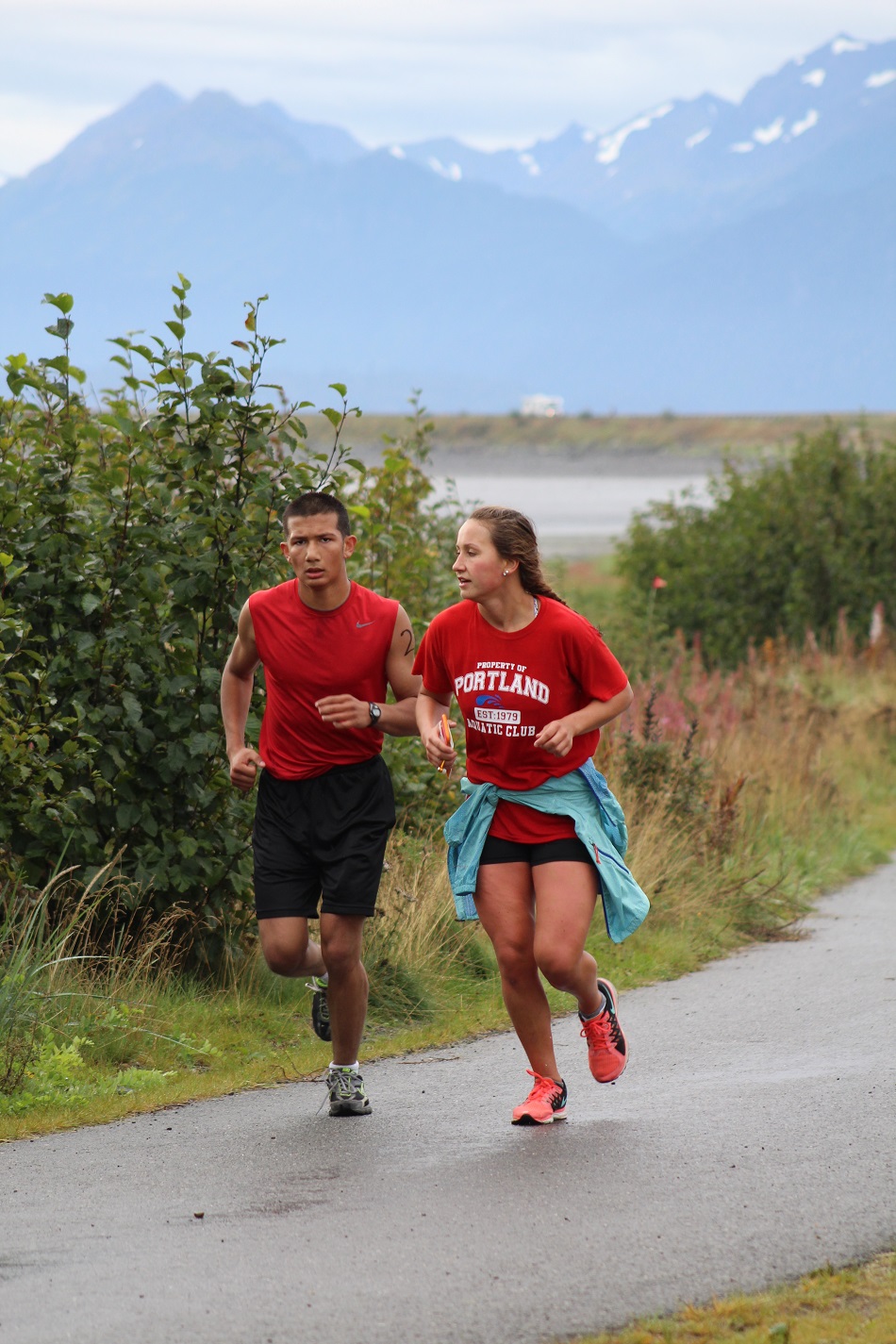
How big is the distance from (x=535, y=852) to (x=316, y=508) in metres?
1.32

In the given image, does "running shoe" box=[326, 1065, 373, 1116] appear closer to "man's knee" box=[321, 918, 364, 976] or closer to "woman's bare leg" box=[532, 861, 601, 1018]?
"man's knee" box=[321, 918, 364, 976]

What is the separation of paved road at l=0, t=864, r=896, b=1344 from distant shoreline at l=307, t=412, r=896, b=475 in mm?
105061

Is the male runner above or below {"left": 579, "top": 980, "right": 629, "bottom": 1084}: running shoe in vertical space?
above

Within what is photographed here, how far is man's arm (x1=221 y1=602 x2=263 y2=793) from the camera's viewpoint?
5.81 metres

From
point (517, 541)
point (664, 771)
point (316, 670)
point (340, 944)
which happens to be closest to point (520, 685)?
point (517, 541)

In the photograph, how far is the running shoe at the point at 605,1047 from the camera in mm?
5866

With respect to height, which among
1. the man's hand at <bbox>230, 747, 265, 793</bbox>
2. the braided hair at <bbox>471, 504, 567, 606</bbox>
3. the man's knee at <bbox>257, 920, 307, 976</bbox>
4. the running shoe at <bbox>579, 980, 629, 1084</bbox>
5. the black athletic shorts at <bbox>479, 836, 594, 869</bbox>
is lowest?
the running shoe at <bbox>579, 980, 629, 1084</bbox>

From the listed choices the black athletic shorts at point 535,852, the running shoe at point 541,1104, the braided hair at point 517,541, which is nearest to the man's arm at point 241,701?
the black athletic shorts at point 535,852

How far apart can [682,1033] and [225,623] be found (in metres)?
2.54

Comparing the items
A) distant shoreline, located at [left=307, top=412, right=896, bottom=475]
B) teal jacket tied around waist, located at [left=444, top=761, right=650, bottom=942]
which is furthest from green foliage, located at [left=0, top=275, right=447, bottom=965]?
distant shoreline, located at [left=307, top=412, right=896, bottom=475]

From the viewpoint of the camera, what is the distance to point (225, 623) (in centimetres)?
724

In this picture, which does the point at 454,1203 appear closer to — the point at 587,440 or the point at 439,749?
the point at 439,749

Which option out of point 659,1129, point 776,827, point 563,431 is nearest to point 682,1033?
point 659,1129

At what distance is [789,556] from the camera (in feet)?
66.3
